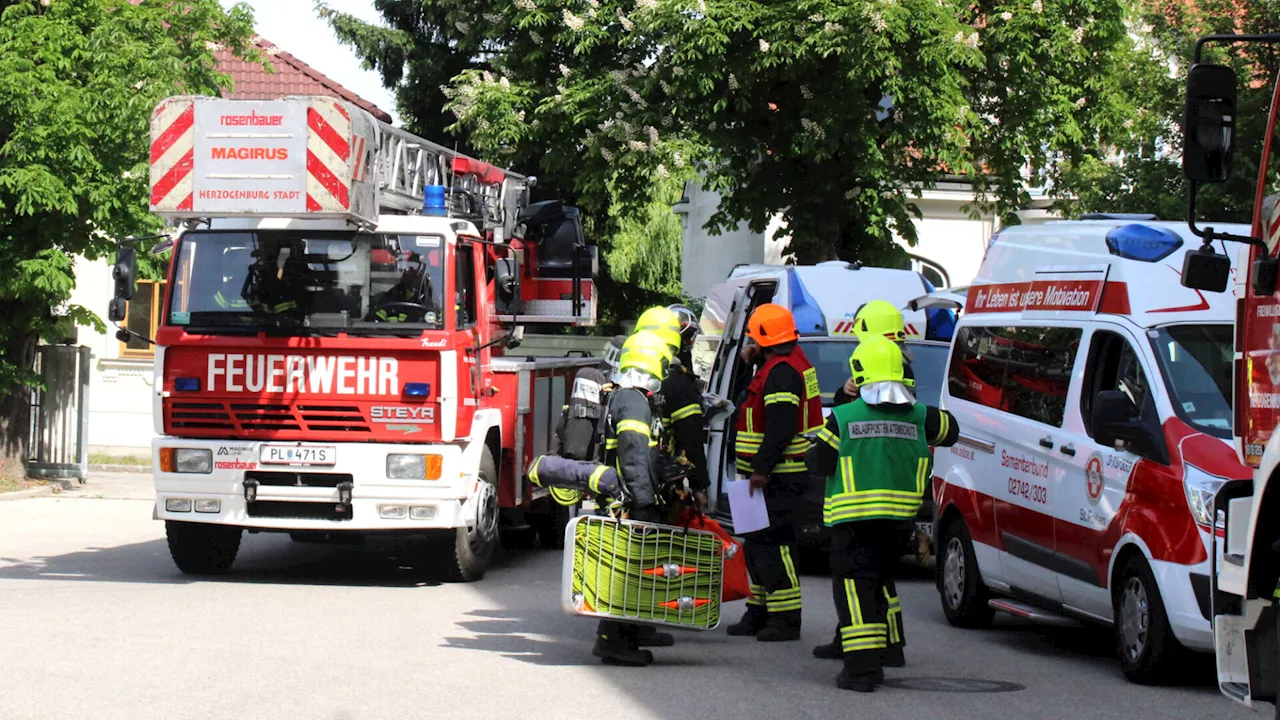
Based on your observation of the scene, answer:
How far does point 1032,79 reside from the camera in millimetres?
20141

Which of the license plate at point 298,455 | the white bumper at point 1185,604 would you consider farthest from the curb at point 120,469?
the white bumper at point 1185,604

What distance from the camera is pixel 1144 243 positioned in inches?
351

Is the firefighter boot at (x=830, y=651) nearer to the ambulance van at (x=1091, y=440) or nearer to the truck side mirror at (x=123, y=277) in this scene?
the ambulance van at (x=1091, y=440)

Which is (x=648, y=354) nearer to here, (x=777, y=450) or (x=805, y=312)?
(x=777, y=450)

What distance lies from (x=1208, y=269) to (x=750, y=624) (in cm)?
423

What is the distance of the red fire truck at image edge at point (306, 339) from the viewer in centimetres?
1104

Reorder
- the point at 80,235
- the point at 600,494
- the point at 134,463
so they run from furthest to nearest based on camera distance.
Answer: the point at 134,463 → the point at 80,235 → the point at 600,494

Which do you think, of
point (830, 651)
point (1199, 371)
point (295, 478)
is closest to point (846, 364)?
point (295, 478)

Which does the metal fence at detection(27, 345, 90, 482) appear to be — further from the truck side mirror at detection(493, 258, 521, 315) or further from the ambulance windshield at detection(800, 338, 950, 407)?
the ambulance windshield at detection(800, 338, 950, 407)

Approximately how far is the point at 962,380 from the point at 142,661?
5.49 metres


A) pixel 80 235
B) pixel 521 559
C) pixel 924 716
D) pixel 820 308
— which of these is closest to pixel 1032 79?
pixel 820 308

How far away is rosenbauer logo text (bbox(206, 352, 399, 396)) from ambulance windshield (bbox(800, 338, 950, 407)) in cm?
381

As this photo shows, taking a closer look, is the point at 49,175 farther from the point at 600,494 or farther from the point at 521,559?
the point at 600,494

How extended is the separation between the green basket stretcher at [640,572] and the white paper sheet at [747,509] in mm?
296
